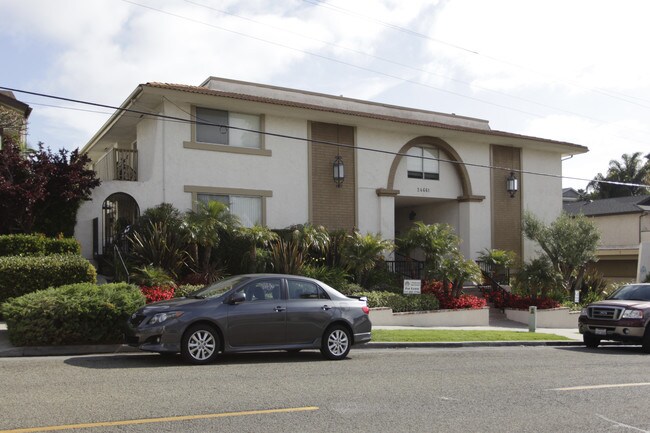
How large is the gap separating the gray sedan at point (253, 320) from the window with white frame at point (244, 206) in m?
9.04

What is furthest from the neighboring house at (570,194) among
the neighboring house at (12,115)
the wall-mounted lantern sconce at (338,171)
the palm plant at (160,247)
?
the palm plant at (160,247)

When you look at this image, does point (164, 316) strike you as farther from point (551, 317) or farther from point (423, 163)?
point (423, 163)

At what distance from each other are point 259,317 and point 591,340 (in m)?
8.92

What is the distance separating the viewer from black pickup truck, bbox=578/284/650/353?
14.7 meters

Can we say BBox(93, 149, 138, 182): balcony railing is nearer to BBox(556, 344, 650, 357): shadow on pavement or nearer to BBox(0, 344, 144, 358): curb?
→ BBox(0, 344, 144, 358): curb

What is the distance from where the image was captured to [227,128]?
20.7m

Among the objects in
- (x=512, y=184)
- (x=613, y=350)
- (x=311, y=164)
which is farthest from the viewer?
(x=512, y=184)

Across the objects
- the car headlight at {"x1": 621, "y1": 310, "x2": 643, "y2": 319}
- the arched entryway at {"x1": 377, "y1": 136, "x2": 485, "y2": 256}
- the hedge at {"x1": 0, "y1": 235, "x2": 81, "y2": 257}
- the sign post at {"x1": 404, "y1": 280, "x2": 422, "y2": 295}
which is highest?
the arched entryway at {"x1": 377, "y1": 136, "x2": 485, "y2": 256}

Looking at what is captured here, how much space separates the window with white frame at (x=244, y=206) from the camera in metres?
20.4

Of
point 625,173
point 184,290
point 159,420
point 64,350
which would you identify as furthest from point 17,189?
point 625,173

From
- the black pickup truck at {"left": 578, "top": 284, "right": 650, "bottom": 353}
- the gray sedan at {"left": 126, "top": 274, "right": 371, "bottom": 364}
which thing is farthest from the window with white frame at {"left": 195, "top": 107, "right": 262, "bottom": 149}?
the black pickup truck at {"left": 578, "top": 284, "right": 650, "bottom": 353}

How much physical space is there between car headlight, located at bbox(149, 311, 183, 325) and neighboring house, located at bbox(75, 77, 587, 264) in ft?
29.0

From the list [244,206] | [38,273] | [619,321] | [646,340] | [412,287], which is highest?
[244,206]

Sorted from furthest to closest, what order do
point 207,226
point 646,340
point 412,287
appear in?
point 412,287 < point 207,226 < point 646,340
